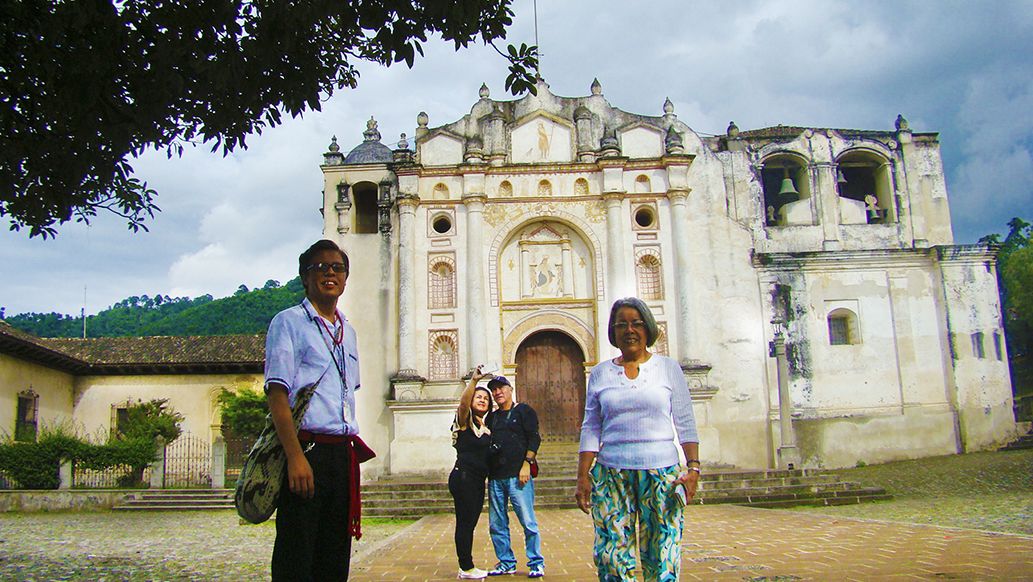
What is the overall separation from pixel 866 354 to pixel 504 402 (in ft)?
48.6

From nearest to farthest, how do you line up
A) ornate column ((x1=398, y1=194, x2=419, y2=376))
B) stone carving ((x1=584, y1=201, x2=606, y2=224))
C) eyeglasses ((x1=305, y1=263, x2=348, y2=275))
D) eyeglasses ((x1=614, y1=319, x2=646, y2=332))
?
1. eyeglasses ((x1=305, y1=263, x2=348, y2=275))
2. eyeglasses ((x1=614, y1=319, x2=646, y2=332))
3. ornate column ((x1=398, y1=194, x2=419, y2=376))
4. stone carving ((x1=584, y1=201, x2=606, y2=224))

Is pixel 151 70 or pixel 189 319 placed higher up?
pixel 189 319

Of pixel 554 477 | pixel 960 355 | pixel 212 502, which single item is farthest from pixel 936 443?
pixel 212 502

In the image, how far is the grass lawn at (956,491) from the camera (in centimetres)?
1042

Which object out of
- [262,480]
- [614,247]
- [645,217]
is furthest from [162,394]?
[262,480]

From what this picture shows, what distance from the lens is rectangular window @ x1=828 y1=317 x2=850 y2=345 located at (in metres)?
19.8

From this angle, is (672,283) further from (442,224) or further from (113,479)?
(113,479)

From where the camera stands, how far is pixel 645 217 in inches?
786

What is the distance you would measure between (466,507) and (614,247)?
13011mm

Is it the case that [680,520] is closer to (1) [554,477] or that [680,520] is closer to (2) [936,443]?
(1) [554,477]

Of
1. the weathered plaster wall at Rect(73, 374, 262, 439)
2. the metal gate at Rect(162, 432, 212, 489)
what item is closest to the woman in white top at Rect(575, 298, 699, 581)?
the metal gate at Rect(162, 432, 212, 489)

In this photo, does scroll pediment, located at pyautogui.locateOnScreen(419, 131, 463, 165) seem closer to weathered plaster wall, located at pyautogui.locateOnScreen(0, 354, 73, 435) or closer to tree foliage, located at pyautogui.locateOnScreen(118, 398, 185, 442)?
tree foliage, located at pyautogui.locateOnScreen(118, 398, 185, 442)

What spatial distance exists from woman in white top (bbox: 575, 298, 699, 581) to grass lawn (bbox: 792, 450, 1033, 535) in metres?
6.74

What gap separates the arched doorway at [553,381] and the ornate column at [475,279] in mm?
1329
